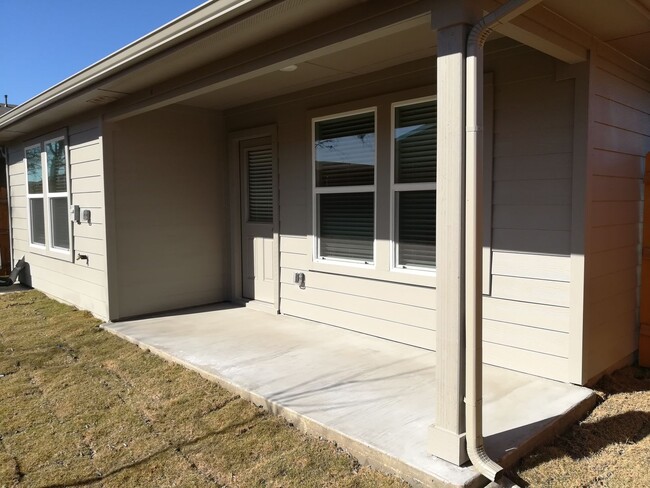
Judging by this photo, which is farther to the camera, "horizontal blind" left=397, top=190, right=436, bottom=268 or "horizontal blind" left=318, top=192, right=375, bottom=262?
"horizontal blind" left=318, top=192, right=375, bottom=262

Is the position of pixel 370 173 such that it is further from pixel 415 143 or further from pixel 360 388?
pixel 360 388

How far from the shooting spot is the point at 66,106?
5.57 metres

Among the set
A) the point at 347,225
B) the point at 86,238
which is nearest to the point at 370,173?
the point at 347,225

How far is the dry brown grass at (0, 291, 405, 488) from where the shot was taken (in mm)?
2525

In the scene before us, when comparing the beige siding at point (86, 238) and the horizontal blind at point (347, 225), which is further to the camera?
the beige siding at point (86, 238)

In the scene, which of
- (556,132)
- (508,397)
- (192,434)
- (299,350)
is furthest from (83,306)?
(556,132)

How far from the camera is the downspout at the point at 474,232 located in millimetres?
2271

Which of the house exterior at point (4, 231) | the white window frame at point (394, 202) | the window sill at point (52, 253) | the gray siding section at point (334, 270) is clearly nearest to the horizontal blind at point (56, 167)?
the window sill at point (52, 253)

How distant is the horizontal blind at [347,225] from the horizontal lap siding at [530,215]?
4.25ft

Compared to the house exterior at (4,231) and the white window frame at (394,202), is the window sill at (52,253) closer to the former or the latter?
the house exterior at (4,231)

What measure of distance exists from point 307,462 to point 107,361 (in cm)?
246

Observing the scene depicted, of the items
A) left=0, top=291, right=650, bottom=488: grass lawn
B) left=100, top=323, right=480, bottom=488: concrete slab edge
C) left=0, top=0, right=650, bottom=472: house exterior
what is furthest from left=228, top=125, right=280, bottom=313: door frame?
left=100, top=323, right=480, bottom=488: concrete slab edge

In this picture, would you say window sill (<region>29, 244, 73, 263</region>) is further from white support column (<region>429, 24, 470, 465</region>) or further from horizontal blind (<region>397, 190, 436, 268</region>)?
white support column (<region>429, 24, 470, 465</region>)

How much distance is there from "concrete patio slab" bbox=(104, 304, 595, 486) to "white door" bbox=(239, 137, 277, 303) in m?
0.85
